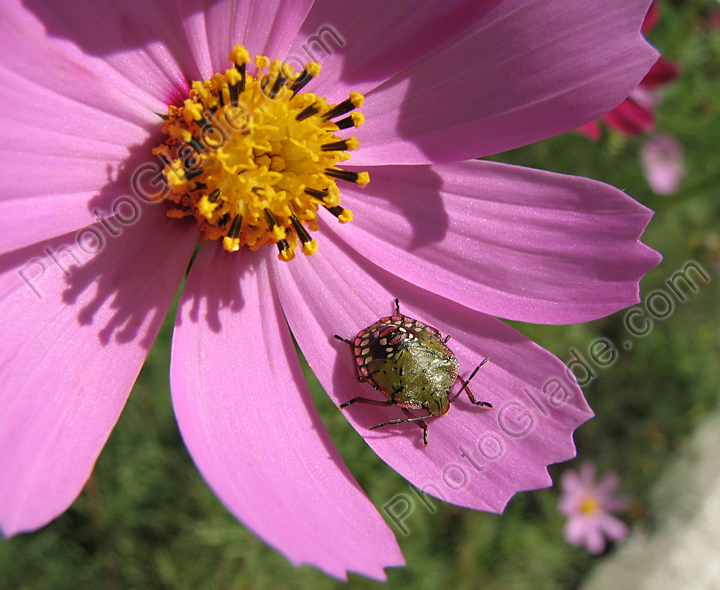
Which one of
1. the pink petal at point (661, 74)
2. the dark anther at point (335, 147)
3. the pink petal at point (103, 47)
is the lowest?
the dark anther at point (335, 147)

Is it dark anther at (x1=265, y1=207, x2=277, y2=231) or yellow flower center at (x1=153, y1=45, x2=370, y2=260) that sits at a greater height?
yellow flower center at (x1=153, y1=45, x2=370, y2=260)

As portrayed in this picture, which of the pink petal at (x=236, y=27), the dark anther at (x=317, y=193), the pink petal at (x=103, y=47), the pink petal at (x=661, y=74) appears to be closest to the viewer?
the pink petal at (x=103, y=47)

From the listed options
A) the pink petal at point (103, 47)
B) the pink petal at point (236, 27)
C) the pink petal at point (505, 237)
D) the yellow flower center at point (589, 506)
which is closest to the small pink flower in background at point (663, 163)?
→ the yellow flower center at point (589, 506)

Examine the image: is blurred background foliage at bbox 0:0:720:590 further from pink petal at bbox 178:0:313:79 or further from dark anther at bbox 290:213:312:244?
pink petal at bbox 178:0:313:79

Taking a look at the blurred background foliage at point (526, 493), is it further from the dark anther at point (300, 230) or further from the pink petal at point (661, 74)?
the dark anther at point (300, 230)

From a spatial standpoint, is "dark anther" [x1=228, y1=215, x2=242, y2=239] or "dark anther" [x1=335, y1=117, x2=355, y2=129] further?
"dark anther" [x1=335, y1=117, x2=355, y2=129]

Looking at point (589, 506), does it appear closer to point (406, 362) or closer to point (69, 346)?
point (406, 362)

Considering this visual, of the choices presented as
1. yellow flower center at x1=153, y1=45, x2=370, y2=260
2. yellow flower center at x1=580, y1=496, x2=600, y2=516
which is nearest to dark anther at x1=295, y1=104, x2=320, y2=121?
yellow flower center at x1=153, y1=45, x2=370, y2=260

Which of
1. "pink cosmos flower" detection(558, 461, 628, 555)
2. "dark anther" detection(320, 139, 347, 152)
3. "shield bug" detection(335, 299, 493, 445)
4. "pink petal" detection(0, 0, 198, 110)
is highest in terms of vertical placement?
"pink petal" detection(0, 0, 198, 110)
